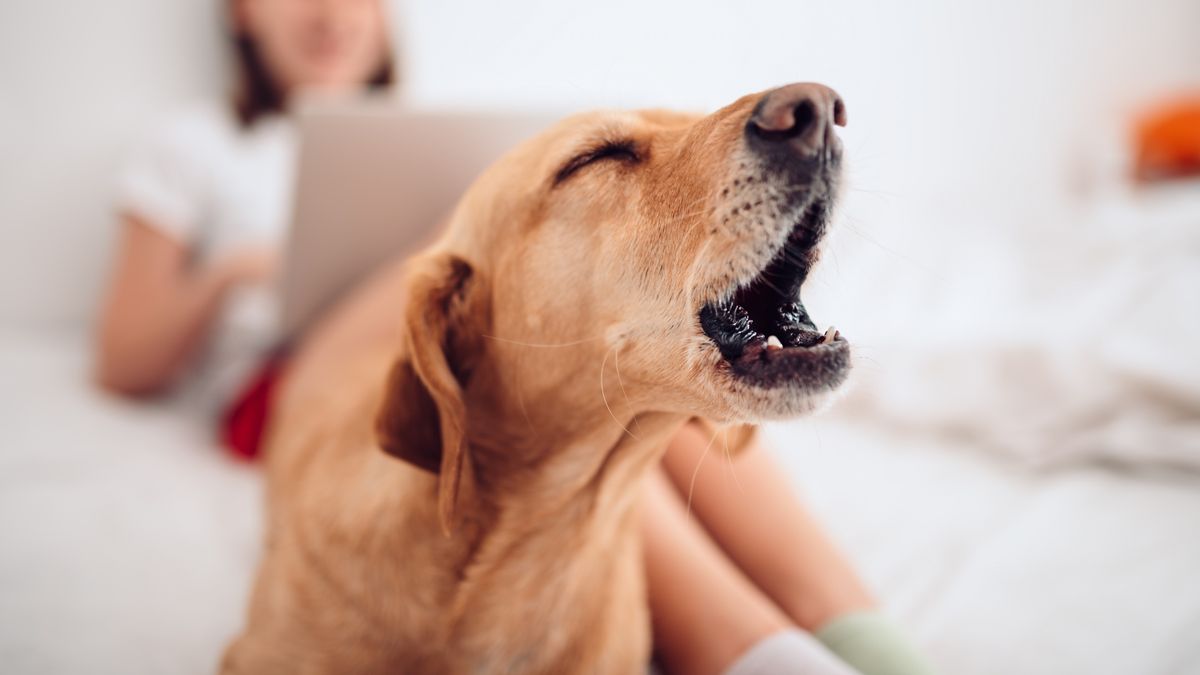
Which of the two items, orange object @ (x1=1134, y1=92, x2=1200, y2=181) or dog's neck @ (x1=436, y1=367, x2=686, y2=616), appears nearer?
dog's neck @ (x1=436, y1=367, x2=686, y2=616)

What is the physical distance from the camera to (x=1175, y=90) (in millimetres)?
4430

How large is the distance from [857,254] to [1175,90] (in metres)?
3.74

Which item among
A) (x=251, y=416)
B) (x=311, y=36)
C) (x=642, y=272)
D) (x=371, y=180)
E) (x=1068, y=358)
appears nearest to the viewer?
(x=642, y=272)

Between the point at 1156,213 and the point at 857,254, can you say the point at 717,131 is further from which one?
the point at 1156,213

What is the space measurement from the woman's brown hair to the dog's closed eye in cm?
185

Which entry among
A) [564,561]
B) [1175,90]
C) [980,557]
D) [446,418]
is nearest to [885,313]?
[980,557]

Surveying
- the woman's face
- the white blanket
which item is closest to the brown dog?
the white blanket

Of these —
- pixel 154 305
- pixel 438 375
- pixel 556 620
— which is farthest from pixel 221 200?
pixel 556 620

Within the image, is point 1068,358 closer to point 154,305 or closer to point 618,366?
point 618,366

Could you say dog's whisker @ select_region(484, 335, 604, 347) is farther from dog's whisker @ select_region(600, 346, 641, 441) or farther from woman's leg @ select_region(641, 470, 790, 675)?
woman's leg @ select_region(641, 470, 790, 675)

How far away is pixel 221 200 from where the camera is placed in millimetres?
2137

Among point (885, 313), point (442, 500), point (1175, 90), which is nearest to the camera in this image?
point (442, 500)

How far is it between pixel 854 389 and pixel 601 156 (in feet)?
1.26

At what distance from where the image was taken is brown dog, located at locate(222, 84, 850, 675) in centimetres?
70
